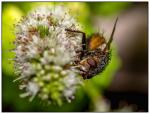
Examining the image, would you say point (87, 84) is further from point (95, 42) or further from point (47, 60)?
point (47, 60)

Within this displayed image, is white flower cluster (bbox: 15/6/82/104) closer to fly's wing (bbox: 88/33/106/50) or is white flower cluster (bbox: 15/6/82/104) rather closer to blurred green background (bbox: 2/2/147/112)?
fly's wing (bbox: 88/33/106/50)

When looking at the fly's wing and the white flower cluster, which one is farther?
the fly's wing

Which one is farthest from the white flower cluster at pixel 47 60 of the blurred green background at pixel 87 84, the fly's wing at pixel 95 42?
the blurred green background at pixel 87 84

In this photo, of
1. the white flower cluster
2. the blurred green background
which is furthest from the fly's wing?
the blurred green background

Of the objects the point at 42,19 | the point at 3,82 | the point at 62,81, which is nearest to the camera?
the point at 62,81

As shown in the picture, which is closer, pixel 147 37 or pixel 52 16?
pixel 52 16

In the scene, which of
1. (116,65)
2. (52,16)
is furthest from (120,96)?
(52,16)

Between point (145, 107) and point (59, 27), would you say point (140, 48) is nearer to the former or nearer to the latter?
point (145, 107)

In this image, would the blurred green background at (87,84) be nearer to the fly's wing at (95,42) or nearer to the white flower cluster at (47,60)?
the fly's wing at (95,42)
